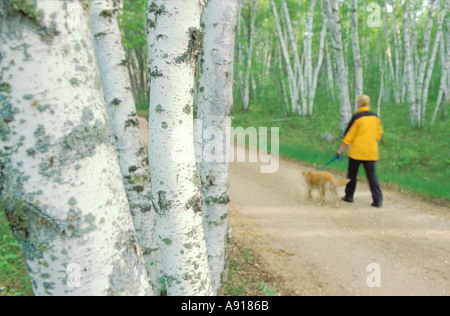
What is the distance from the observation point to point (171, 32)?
157 centimetres

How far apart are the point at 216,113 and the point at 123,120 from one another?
1010 mm

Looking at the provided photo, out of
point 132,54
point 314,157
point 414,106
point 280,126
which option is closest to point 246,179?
point 314,157

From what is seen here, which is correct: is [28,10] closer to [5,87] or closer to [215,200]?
[5,87]

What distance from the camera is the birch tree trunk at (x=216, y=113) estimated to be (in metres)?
2.79

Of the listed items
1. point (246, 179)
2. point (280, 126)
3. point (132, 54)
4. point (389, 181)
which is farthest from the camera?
point (132, 54)

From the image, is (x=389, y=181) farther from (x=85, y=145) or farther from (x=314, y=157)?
(x=85, y=145)

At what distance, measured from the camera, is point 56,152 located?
2.45 ft

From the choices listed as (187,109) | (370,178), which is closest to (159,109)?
(187,109)

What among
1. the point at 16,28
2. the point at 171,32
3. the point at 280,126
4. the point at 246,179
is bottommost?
the point at 246,179

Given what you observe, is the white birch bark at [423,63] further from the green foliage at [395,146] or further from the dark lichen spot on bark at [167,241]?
the dark lichen spot on bark at [167,241]

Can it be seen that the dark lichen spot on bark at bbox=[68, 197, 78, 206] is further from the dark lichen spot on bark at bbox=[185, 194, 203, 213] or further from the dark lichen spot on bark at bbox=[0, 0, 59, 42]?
the dark lichen spot on bark at bbox=[185, 194, 203, 213]

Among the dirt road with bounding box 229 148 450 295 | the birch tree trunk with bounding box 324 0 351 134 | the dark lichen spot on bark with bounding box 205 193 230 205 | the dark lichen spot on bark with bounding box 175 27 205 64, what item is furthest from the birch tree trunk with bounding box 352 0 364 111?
the dark lichen spot on bark with bounding box 175 27 205 64

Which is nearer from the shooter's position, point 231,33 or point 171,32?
point 171,32

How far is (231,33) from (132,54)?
2483 cm
